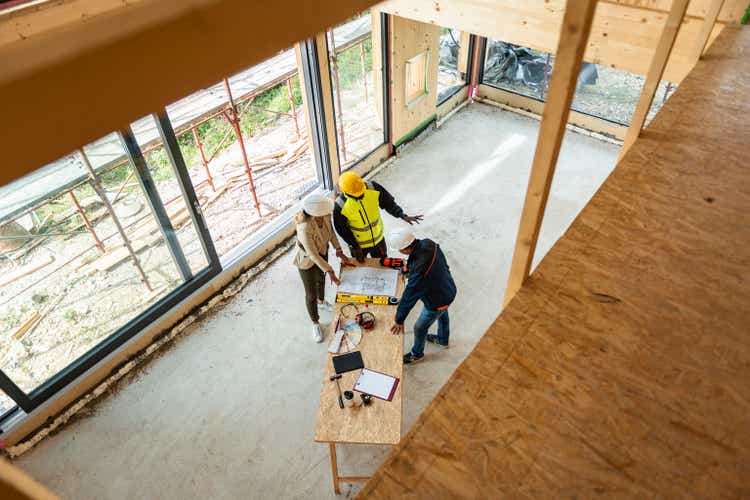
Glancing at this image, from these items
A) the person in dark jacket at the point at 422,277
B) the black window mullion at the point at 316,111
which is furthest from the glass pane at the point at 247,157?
the person in dark jacket at the point at 422,277

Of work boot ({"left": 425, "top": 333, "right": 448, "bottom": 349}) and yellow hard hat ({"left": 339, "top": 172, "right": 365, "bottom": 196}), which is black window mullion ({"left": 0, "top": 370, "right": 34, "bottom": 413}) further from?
work boot ({"left": 425, "top": 333, "right": 448, "bottom": 349})

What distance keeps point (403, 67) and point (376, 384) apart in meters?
4.88

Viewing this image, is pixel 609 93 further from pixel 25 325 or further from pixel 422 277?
pixel 25 325

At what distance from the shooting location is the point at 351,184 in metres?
4.44

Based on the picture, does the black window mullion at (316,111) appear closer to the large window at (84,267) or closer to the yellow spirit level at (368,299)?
the large window at (84,267)

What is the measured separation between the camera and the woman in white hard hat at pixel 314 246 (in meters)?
4.22

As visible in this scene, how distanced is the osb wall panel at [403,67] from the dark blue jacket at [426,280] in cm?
382

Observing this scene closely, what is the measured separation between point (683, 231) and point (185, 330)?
4.73 m

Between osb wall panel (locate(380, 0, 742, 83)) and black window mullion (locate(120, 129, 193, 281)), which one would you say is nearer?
black window mullion (locate(120, 129, 193, 281))

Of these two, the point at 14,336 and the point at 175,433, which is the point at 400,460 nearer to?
the point at 175,433

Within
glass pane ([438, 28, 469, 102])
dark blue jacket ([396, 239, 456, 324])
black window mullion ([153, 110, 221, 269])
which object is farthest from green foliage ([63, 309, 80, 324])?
glass pane ([438, 28, 469, 102])

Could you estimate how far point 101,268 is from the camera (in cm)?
592

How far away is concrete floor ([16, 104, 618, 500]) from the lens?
406cm

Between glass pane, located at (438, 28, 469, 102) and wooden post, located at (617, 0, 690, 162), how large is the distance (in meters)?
5.96
